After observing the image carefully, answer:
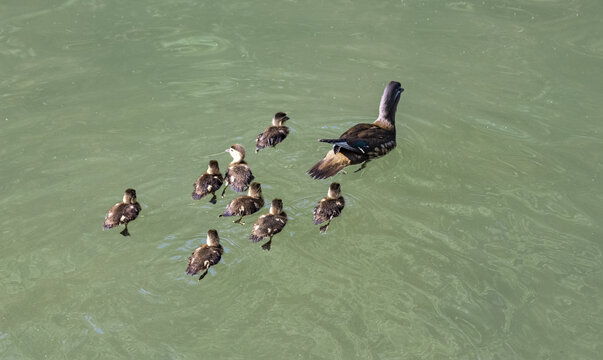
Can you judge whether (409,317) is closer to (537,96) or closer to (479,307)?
(479,307)

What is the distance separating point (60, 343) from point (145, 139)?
114 inches

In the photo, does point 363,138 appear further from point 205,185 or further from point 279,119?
point 205,185

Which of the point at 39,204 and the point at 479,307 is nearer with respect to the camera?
the point at 479,307

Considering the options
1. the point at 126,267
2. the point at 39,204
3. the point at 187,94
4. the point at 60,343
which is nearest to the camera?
the point at 60,343

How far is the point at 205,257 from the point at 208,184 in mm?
1118

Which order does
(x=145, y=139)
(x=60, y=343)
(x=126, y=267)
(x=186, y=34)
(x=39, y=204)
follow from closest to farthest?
(x=60, y=343), (x=126, y=267), (x=39, y=204), (x=145, y=139), (x=186, y=34)

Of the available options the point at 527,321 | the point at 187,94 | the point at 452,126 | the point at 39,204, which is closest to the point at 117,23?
the point at 187,94

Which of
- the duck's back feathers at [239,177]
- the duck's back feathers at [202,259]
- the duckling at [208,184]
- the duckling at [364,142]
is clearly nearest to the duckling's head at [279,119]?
the duckling at [364,142]

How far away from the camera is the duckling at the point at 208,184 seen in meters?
6.28

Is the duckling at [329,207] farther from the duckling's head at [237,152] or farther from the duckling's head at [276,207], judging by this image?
the duckling's head at [237,152]

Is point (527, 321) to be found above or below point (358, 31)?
below

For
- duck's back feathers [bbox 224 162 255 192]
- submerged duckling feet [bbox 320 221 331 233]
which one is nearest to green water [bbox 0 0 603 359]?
submerged duckling feet [bbox 320 221 331 233]

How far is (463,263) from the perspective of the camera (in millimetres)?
5520

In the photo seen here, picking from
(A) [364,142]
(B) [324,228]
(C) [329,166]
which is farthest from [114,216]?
(A) [364,142]
